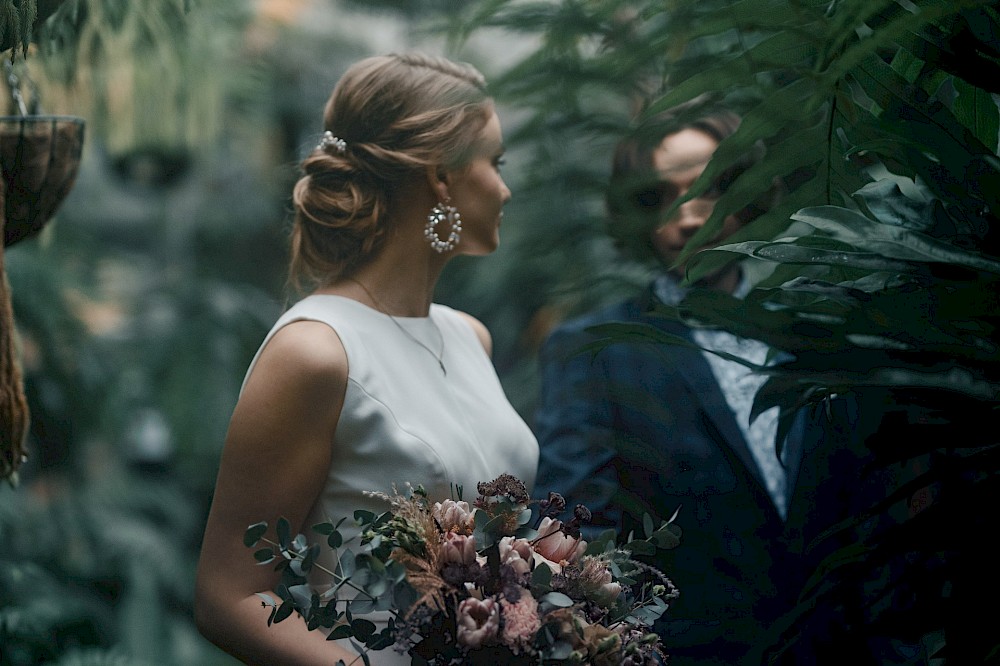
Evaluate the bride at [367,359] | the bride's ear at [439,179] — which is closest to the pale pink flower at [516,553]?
the bride at [367,359]

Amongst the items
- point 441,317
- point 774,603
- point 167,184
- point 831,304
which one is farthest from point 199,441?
point 831,304

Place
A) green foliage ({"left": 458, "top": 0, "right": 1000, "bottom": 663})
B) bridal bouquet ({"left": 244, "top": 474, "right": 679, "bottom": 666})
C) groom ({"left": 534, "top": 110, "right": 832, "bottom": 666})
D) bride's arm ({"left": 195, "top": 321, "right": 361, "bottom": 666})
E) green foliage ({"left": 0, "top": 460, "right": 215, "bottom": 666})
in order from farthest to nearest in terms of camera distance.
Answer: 1. green foliage ({"left": 0, "top": 460, "right": 215, "bottom": 666})
2. bride's arm ({"left": 195, "top": 321, "right": 361, "bottom": 666})
3. groom ({"left": 534, "top": 110, "right": 832, "bottom": 666})
4. bridal bouquet ({"left": 244, "top": 474, "right": 679, "bottom": 666})
5. green foliage ({"left": 458, "top": 0, "right": 1000, "bottom": 663})

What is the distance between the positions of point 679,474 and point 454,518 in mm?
251

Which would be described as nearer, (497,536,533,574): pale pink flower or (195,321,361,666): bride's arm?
(497,536,533,574): pale pink flower

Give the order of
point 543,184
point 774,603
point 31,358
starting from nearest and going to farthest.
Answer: point 543,184 < point 774,603 < point 31,358

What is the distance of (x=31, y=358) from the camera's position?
291cm

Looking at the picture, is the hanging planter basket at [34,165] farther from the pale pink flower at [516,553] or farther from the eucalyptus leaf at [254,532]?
the pale pink flower at [516,553]

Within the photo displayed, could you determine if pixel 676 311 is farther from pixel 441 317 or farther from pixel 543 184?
pixel 441 317

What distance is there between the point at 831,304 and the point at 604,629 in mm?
311

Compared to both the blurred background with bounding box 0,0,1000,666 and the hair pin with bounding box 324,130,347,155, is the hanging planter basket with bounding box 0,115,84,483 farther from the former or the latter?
the hair pin with bounding box 324,130,347,155

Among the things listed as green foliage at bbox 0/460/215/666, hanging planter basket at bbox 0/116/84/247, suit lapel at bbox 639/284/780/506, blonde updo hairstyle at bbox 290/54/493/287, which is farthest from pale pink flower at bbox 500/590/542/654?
green foliage at bbox 0/460/215/666

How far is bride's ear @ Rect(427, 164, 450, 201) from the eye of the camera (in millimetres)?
1193

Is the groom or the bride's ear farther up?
the bride's ear

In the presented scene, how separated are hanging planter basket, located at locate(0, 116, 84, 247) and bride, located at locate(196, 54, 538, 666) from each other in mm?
267
